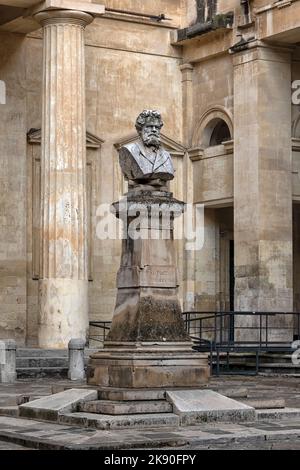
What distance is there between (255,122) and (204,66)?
3.82m

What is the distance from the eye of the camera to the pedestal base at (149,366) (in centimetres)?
1834

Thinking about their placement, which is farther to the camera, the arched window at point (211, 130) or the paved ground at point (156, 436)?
the arched window at point (211, 130)

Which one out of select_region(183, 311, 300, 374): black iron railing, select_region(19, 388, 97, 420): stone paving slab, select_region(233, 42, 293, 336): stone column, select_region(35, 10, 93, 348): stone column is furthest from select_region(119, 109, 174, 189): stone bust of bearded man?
select_region(233, 42, 293, 336): stone column

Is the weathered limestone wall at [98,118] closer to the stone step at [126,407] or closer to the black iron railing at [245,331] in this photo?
the black iron railing at [245,331]

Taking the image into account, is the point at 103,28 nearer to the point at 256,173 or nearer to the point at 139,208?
the point at 256,173

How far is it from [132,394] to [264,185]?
17.4m

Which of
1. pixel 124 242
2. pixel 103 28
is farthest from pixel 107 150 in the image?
pixel 124 242

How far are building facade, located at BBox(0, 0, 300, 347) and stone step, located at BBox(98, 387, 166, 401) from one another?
44.6 feet

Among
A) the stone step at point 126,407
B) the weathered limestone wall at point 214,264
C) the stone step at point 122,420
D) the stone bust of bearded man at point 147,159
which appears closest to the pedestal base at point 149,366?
the stone step at point 126,407

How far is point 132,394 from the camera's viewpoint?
17750 millimetres

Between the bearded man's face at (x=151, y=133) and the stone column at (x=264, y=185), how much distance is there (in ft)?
49.0

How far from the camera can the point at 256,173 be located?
34438mm

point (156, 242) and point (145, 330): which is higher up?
point (156, 242)

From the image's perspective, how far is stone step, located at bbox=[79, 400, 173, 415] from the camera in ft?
56.6
